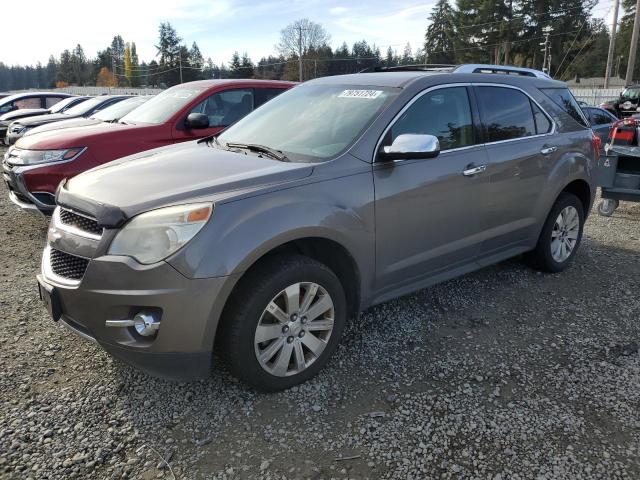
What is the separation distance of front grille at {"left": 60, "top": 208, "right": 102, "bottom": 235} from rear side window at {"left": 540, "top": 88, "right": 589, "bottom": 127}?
12.8 ft

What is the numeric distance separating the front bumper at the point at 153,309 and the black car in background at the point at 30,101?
1599 cm

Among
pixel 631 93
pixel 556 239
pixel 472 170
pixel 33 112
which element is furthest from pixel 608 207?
pixel 631 93

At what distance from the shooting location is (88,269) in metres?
2.54

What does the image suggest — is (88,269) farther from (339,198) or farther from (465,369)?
(465,369)

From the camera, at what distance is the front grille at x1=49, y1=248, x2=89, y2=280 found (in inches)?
103

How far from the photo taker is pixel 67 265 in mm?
2725

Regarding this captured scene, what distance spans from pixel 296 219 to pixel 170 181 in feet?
2.49

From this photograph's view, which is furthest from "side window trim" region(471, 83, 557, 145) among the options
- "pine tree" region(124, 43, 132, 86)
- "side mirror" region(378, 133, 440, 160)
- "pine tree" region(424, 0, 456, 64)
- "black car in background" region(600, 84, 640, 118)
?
"pine tree" region(124, 43, 132, 86)

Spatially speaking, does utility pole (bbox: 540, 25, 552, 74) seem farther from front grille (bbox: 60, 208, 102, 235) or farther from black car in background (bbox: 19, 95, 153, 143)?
front grille (bbox: 60, 208, 102, 235)

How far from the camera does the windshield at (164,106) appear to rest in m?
6.46

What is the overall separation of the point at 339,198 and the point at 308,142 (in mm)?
597

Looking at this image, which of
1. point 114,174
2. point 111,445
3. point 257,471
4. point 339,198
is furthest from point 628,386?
point 114,174

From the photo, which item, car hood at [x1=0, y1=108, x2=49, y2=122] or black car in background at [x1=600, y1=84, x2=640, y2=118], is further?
black car in background at [x1=600, y1=84, x2=640, y2=118]

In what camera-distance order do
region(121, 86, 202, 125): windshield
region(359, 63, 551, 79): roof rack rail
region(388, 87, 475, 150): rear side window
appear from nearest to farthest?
region(388, 87, 475, 150): rear side window < region(359, 63, 551, 79): roof rack rail < region(121, 86, 202, 125): windshield
